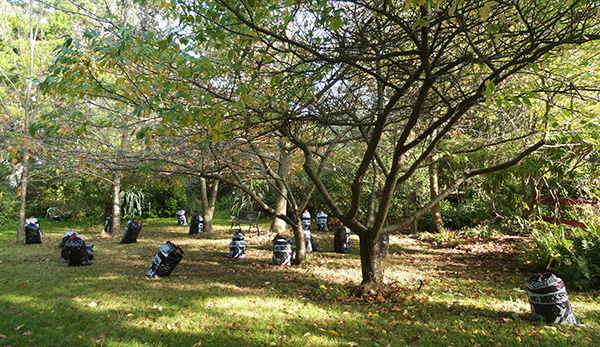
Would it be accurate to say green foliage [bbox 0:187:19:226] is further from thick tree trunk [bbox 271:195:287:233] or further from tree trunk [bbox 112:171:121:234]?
thick tree trunk [bbox 271:195:287:233]

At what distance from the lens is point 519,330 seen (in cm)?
369

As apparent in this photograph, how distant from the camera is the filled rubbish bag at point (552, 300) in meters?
3.73

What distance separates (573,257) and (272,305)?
4502mm

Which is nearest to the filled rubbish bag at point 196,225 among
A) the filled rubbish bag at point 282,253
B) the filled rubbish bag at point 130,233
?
the filled rubbish bag at point 130,233

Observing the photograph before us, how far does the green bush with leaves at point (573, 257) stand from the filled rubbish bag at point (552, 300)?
5.20 ft

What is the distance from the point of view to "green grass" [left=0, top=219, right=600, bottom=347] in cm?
352

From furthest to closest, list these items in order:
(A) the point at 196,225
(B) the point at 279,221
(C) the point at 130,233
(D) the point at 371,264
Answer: (A) the point at 196,225 < (B) the point at 279,221 < (C) the point at 130,233 < (D) the point at 371,264

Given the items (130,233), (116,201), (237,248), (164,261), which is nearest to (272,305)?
(164,261)

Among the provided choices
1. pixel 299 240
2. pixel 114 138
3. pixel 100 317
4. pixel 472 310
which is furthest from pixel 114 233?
pixel 472 310

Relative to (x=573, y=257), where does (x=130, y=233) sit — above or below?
below

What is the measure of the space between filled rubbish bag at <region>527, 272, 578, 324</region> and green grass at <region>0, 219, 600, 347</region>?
0.11 m

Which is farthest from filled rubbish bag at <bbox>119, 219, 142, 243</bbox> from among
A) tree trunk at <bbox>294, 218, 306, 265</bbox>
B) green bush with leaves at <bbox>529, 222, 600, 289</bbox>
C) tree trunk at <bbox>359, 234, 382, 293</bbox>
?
green bush with leaves at <bbox>529, 222, 600, 289</bbox>

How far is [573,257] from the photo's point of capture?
5227 millimetres

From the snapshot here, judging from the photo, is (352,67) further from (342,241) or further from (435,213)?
(435,213)
